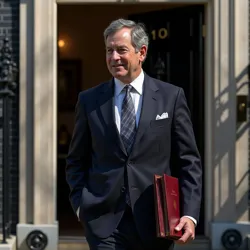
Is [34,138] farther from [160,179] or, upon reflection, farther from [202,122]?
[160,179]

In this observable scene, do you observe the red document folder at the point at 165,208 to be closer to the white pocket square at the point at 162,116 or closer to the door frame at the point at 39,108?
the white pocket square at the point at 162,116

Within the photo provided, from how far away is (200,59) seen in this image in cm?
712

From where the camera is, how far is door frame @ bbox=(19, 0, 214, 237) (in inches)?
261

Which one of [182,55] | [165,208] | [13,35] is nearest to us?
[165,208]

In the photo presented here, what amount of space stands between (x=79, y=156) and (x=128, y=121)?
322mm

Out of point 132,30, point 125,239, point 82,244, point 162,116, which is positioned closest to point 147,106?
point 162,116

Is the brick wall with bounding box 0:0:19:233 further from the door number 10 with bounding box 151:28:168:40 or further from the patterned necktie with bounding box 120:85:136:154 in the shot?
the patterned necktie with bounding box 120:85:136:154

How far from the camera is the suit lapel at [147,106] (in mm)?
3111

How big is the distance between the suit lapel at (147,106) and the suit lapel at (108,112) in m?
0.09

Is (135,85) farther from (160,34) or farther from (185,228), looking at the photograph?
(160,34)

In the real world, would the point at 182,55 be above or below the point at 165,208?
above

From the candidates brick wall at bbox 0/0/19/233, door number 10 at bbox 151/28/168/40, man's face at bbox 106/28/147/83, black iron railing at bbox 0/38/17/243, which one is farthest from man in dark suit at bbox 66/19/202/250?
door number 10 at bbox 151/28/168/40

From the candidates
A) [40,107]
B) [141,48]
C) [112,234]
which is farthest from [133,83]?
[40,107]

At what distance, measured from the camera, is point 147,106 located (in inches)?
124
